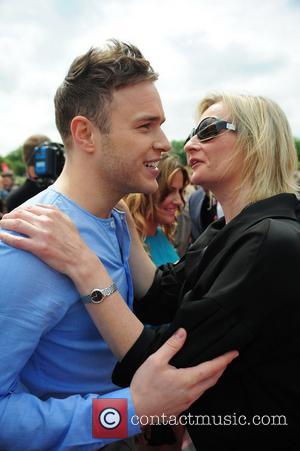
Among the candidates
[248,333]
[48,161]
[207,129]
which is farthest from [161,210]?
[248,333]

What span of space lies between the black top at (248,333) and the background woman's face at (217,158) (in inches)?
16.7

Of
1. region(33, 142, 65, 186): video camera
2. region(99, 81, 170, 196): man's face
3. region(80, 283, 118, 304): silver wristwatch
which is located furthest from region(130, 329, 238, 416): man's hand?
region(33, 142, 65, 186): video camera

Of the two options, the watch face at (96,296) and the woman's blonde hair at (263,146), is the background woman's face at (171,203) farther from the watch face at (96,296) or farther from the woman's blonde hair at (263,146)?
the watch face at (96,296)

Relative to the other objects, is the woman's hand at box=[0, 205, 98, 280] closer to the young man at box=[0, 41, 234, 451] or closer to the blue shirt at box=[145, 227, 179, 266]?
the young man at box=[0, 41, 234, 451]

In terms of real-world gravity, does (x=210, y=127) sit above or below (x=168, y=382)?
above

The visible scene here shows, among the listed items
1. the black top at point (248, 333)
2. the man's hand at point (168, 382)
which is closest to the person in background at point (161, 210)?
the black top at point (248, 333)

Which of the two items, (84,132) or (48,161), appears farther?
(48,161)

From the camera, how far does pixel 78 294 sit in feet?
5.22

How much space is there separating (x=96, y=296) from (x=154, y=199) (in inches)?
87.2

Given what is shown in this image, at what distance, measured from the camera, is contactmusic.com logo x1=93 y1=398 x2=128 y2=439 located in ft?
4.84

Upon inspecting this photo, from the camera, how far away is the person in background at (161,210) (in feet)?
11.5

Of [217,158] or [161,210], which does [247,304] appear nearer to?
[217,158]

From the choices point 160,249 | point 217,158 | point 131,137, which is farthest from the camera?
point 160,249

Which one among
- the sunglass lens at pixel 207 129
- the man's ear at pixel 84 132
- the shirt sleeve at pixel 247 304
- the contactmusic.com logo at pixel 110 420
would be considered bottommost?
the contactmusic.com logo at pixel 110 420
